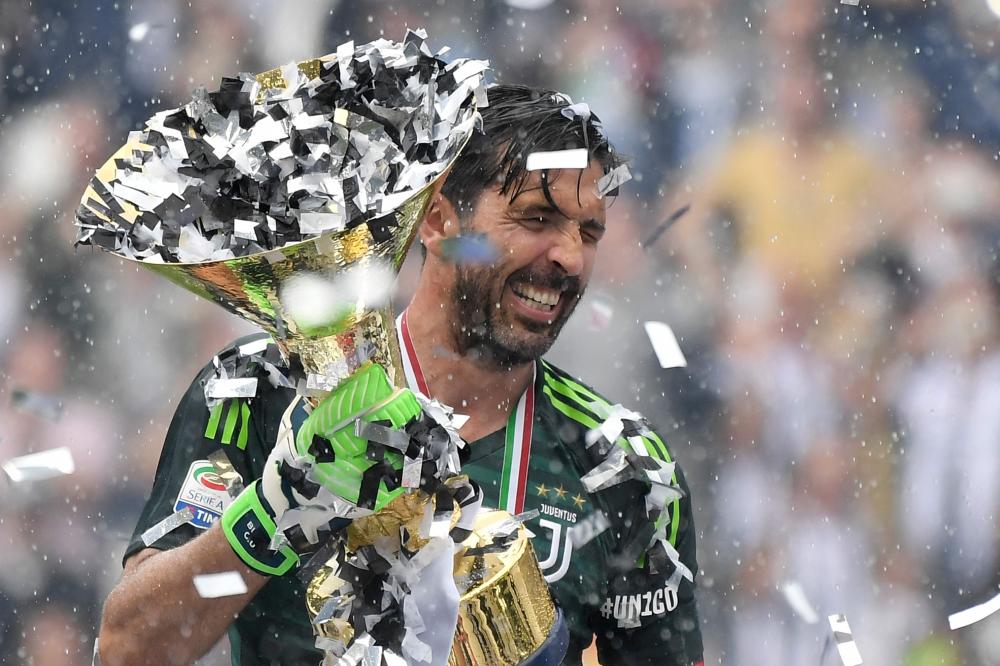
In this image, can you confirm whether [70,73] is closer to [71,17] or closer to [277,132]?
[71,17]

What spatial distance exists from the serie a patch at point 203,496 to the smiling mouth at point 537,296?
68 centimetres

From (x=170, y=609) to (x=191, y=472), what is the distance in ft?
1.16

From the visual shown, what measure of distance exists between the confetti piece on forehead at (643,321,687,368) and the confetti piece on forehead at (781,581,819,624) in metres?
0.91

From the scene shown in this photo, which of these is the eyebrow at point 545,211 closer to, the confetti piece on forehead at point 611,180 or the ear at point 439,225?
the confetti piece on forehead at point 611,180

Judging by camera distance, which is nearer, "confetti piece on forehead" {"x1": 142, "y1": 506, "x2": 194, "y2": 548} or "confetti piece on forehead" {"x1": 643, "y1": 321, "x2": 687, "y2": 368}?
"confetti piece on forehead" {"x1": 142, "y1": 506, "x2": 194, "y2": 548}

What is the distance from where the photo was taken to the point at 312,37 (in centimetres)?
481

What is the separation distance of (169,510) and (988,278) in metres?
3.41

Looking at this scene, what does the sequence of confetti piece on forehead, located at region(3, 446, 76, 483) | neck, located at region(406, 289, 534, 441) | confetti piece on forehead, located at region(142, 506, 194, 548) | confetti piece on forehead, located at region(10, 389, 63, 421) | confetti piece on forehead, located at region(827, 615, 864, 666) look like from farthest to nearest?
1. confetti piece on forehead, located at region(10, 389, 63, 421)
2. confetti piece on forehead, located at region(3, 446, 76, 483)
3. confetti piece on forehead, located at region(827, 615, 864, 666)
4. neck, located at region(406, 289, 534, 441)
5. confetti piece on forehead, located at region(142, 506, 194, 548)

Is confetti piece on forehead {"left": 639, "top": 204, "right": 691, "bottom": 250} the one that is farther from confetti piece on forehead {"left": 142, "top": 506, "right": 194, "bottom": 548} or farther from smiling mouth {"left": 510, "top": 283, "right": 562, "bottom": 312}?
confetti piece on forehead {"left": 142, "top": 506, "right": 194, "bottom": 548}

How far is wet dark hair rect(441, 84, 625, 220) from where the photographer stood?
2.67 meters

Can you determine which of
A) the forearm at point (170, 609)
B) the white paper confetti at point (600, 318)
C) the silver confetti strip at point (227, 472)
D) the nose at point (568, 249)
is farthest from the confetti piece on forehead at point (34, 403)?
the nose at point (568, 249)

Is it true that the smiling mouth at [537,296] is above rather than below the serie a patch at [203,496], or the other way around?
above

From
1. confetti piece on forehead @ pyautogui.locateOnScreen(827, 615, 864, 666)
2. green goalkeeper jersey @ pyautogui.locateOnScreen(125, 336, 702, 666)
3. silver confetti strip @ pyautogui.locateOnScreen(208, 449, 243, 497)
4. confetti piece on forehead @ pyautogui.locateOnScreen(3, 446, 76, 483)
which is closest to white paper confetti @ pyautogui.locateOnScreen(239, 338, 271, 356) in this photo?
green goalkeeper jersey @ pyautogui.locateOnScreen(125, 336, 702, 666)

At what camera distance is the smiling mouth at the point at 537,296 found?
8.58 ft
